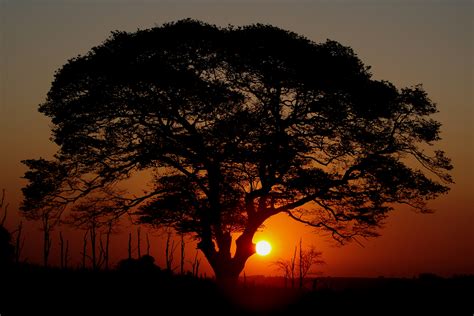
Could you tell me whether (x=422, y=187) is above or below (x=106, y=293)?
above

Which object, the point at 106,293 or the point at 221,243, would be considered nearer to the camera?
the point at 106,293

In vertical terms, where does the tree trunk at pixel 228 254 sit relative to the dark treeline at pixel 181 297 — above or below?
above

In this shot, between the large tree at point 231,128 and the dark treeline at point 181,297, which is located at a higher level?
the large tree at point 231,128

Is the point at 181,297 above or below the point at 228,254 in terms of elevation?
below

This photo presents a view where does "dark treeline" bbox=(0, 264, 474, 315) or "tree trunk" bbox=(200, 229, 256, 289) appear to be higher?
"tree trunk" bbox=(200, 229, 256, 289)

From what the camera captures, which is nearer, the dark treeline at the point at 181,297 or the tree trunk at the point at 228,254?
the dark treeline at the point at 181,297

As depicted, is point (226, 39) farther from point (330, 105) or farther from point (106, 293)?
point (106, 293)

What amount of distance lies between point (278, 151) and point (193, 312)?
32.5 ft

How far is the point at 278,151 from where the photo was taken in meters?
32.2

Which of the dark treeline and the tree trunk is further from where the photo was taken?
the tree trunk

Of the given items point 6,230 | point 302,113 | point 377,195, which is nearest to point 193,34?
point 302,113

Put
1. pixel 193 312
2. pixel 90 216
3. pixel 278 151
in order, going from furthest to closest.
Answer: pixel 90 216, pixel 278 151, pixel 193 312

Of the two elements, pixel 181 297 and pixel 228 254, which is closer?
pixel 181 297

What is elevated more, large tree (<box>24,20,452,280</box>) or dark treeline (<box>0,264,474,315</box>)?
large tree (<box>24,20,452,280</box>)
